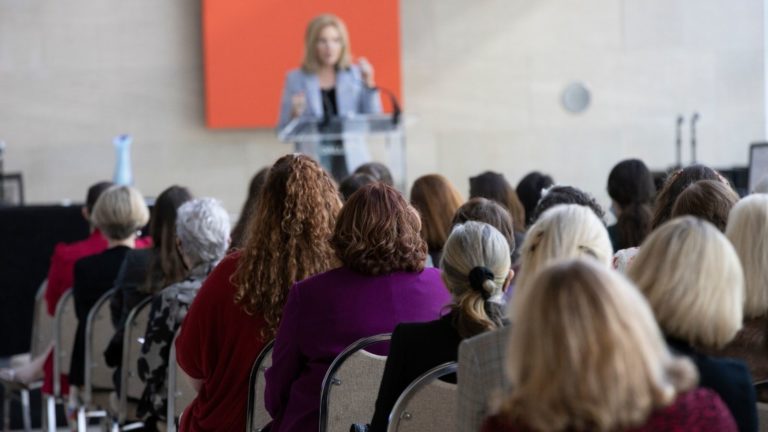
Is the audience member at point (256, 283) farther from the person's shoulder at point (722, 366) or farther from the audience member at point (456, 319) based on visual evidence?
the person's shoulder at point (722, 366)

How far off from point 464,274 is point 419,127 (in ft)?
24.8

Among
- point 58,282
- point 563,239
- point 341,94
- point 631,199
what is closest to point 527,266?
point 563,239

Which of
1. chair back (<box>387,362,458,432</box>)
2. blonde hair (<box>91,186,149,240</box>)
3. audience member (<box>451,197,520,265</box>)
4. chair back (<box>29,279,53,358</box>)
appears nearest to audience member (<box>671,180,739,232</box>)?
audience member (<box>451,197,520,265</box>)

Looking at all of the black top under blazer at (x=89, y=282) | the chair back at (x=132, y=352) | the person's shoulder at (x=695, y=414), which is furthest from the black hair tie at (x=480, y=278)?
the black top under blazer at (x=89, y=282)

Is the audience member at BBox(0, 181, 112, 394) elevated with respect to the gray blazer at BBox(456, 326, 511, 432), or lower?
lower

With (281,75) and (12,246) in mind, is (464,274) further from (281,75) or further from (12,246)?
(281,75)

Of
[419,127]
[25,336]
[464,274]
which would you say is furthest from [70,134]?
[464,274]

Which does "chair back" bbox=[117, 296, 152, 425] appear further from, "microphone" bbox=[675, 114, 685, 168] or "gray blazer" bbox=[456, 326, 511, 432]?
"microphone" bbox=[675, 114, 685, 168]

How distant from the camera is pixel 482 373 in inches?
81.3

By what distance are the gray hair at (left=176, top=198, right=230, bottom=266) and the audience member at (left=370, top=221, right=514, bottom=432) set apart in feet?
4.47

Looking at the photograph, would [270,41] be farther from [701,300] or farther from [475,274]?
[701,300]

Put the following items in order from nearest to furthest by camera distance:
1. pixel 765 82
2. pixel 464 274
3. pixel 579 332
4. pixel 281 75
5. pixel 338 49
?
pixel 579 332 < pixel 464 274 < pixel 338 49 < pixel 281 75 < pixel 765 82

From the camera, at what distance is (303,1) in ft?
31.4

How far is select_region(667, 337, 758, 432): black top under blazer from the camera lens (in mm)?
1854
